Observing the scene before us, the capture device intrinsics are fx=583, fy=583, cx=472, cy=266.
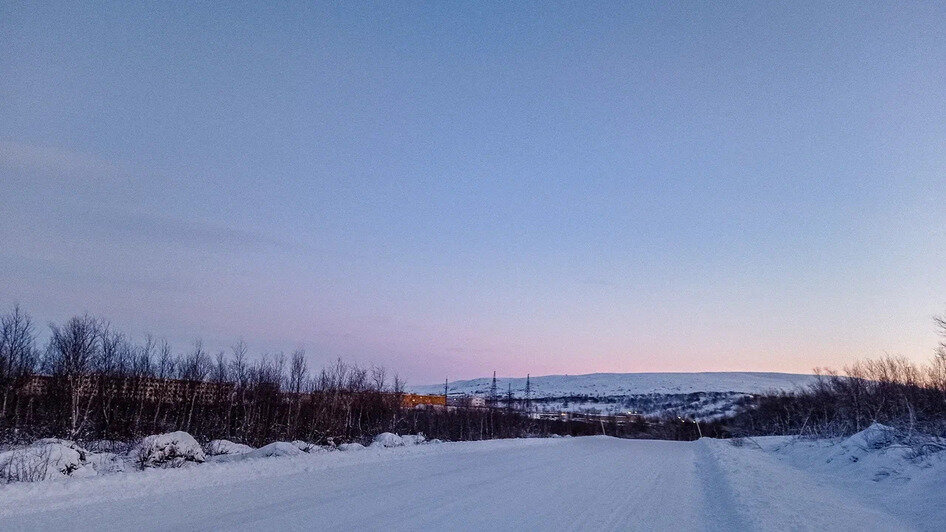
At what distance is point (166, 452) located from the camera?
21.4 m

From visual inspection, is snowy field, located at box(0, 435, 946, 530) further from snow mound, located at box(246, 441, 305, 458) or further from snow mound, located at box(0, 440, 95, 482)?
snow mound, located at box(246, 441, 305, 458)

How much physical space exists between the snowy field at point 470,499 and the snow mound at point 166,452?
514cm

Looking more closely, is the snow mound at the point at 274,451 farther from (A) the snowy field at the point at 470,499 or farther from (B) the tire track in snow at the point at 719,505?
(B) the tire track in snow at the point at 719,505

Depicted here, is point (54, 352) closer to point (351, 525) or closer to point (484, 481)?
point (484, 481)

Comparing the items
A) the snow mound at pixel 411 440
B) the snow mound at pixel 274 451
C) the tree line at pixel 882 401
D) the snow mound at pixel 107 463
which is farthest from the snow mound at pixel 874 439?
the snow mound at pixel 107 463

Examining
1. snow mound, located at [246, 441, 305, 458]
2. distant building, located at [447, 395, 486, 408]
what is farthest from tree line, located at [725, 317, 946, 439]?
A: distant building, located at [447, 395, 486, 408]

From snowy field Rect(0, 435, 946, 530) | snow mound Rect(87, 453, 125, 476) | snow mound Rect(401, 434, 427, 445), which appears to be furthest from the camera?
snow mound Rect(401, 434, 427, 445)

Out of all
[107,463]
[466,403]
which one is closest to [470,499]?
[107,463]

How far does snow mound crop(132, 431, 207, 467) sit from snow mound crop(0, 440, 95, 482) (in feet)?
10.2

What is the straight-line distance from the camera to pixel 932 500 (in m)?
12.4

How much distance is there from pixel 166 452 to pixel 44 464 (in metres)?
5.79

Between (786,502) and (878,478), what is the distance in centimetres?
681

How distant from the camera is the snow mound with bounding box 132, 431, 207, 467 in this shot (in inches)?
823

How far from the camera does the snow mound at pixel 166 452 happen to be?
20906 mm
